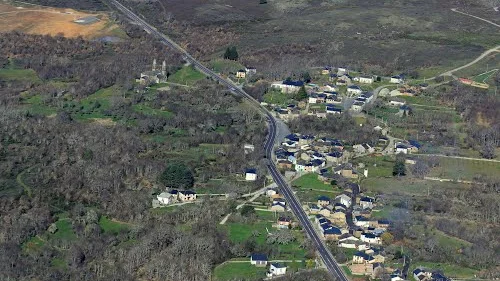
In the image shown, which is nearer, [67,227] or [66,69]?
[67,227]

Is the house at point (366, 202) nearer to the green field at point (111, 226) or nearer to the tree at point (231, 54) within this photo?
the green field at point (111, 226)

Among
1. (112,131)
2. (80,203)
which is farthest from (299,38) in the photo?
(80,203)

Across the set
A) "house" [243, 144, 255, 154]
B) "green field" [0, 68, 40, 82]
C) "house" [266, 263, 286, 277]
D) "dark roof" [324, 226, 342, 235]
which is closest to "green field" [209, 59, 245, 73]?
"green field" [0, 68, 40, 82]

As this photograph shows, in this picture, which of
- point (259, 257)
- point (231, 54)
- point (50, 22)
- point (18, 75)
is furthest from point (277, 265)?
point (50, 22)

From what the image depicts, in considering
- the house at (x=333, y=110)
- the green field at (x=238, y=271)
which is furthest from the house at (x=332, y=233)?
the house at (x=333, y=110)

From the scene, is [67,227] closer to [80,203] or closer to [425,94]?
[80,203]

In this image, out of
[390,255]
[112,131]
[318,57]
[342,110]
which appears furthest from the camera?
[318,57]

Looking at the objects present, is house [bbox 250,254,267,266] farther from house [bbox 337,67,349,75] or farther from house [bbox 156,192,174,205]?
house [bbox 337,67,349,75]
